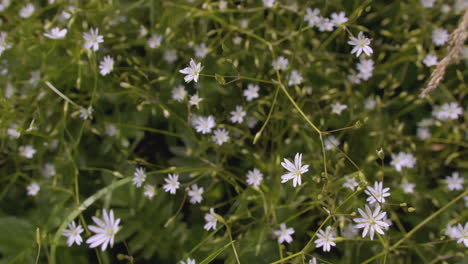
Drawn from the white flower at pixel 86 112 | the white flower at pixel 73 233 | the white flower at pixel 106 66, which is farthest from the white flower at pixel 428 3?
the white flower at pixel 73 233

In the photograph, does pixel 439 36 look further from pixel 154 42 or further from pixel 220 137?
pixel 154 42

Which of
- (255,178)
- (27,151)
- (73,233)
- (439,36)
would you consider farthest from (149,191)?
(439,36)

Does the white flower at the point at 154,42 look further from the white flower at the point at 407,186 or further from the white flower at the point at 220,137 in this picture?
the white flower at the point at 407,186

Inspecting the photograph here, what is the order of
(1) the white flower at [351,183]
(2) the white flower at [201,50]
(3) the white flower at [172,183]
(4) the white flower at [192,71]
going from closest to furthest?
1. (4) the white flower at [192,71]
2. (1) the white flower at [351,183]
3. (3) the white flower at [172,183]
4. (2) the white flower at [201,50]

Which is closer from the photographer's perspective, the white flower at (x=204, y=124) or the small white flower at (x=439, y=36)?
the white flower at (x=204, y=124)

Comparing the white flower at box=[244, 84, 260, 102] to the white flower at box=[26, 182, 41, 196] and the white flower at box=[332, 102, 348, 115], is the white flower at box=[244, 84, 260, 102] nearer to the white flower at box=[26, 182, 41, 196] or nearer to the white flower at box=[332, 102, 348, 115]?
the white flower at box=[332, 102, 348, 115]

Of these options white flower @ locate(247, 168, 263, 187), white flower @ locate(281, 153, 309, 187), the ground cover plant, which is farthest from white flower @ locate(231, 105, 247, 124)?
white flower @ locate(281, 153, 309, 187)

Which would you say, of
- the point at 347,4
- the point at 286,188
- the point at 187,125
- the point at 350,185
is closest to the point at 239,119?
the point at 187,125
